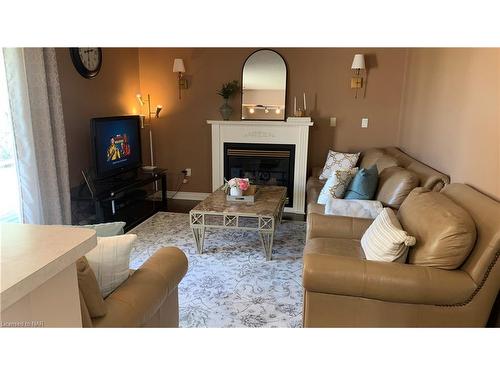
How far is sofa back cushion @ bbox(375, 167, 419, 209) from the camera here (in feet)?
9.29

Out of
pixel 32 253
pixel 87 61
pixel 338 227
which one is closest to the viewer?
pixel 32 253

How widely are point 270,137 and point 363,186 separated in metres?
1.83

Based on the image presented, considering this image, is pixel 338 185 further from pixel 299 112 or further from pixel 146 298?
pixel 146 298

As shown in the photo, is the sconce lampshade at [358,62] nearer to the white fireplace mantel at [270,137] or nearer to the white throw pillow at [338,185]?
the white fireplace mantel at [270,137]

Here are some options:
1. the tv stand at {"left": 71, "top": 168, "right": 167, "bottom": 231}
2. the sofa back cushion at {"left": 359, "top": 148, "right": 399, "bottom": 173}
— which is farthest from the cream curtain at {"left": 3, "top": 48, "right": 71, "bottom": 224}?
the sofa back cushion at {"left": 359, "top": 148, "right": 399, "bottom": 173}

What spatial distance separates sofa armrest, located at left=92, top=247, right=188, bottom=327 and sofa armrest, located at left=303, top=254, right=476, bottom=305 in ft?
2.21

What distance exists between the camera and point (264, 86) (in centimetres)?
484

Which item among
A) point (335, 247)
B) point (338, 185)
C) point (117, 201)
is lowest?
point (117, 201)

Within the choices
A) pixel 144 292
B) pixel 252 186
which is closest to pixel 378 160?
pixel 252 186

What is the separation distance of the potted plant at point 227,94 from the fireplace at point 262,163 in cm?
41

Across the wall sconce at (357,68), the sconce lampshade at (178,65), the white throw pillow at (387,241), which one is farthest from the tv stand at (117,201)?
the wall sconce at (357,68)

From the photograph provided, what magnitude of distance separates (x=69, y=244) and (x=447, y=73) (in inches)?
128
